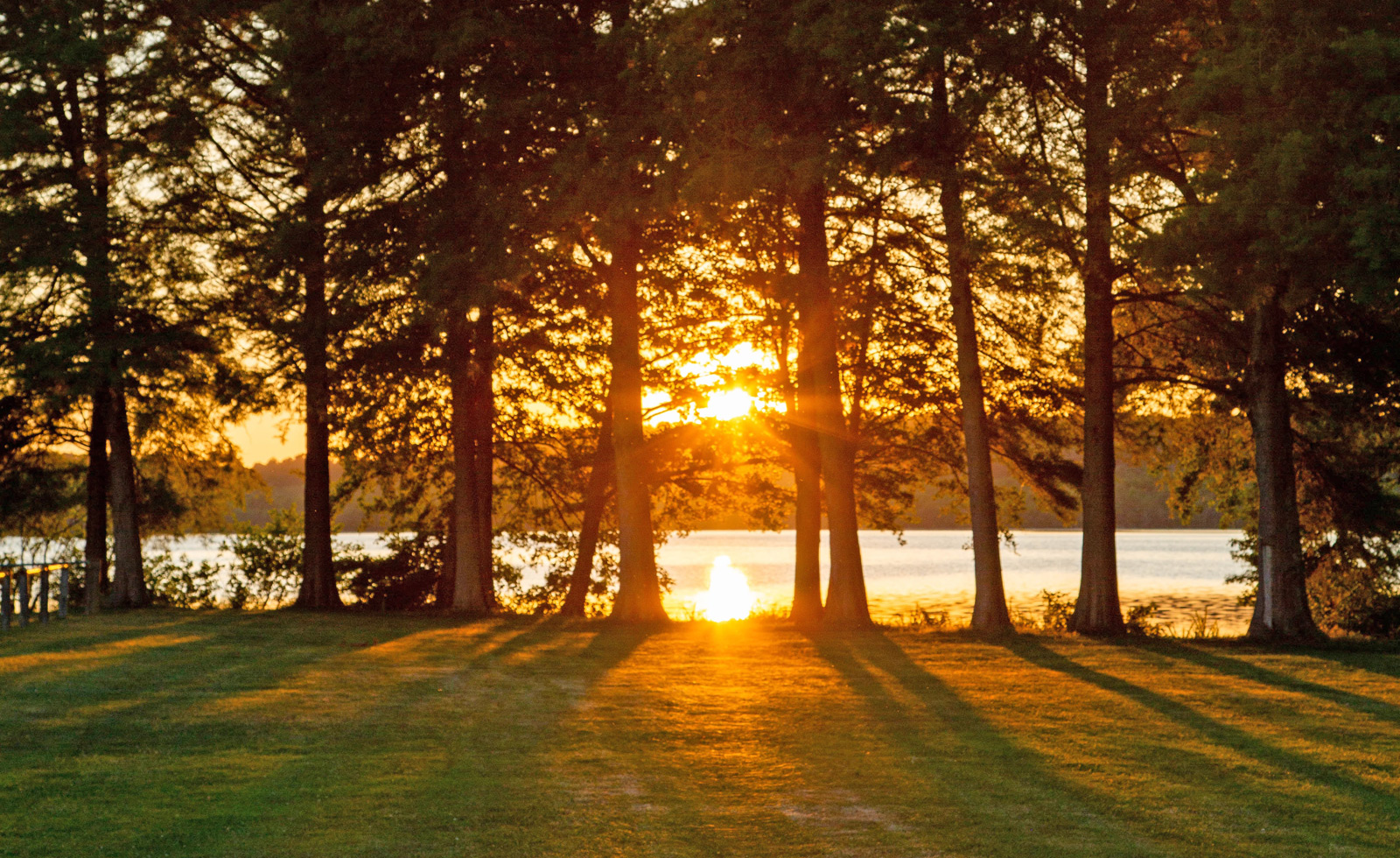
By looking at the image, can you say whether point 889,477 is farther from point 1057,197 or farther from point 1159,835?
point 1159,835

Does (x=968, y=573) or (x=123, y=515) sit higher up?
(x=123, y=515)

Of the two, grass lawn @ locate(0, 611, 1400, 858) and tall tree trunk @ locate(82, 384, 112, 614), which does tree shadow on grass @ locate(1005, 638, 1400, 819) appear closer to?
grass lawn @ locate(0, 611, 1400, 858)

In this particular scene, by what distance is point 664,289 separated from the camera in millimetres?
23188

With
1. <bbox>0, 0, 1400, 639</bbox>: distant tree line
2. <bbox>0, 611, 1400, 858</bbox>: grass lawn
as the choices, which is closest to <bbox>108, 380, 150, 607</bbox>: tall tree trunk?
<bbox>0, 0, 1400, 639</bbox>: distant tree line

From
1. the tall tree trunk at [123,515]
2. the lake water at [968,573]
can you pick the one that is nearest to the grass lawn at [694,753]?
the tall tree trunk at [123,515]

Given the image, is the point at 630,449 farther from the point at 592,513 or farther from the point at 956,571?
the point at 956,571

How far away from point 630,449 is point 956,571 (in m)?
41.5

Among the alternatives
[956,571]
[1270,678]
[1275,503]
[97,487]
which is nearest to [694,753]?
[1270,678]

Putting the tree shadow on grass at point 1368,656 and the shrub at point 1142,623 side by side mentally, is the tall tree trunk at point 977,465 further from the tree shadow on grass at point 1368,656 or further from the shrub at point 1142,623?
the tree shadow on grass at point 1368,656

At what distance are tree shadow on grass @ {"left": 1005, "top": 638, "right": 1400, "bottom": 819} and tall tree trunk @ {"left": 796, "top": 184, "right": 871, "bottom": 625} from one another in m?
5.82

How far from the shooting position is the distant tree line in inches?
724

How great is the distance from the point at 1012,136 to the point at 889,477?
9033 millimetres

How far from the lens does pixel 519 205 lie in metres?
20.6

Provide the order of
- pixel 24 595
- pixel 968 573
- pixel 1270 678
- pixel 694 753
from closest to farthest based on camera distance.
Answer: pixel 694 753 → pixel 1270 678 → pixel 24 595 → pixel 968 573
